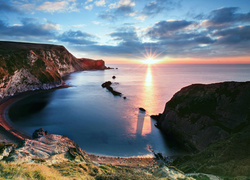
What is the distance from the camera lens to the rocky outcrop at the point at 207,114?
25156mm

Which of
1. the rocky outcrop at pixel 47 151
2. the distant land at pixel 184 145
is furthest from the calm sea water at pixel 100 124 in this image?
the rocky outcrop at pixel 47 151

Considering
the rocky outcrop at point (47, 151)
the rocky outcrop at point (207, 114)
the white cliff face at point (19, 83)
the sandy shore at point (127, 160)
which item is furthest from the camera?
the white cliff face at point (19, 83)

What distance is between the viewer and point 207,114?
29062 millimetres

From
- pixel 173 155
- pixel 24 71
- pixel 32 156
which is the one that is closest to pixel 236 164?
pixel 173 155

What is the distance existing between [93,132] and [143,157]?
14984 millimetres

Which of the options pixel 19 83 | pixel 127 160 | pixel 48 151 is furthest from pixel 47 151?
pixel 19 83

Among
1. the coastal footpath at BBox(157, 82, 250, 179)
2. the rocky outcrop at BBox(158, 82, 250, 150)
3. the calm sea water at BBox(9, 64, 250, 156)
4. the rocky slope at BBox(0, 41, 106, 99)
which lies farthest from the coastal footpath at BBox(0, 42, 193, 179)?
the rocky outcrop at BBox(158, 82, 250, 150)

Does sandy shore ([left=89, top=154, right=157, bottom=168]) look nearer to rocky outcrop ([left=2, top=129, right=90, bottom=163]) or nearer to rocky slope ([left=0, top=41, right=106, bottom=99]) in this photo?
rocky outcrop ([left=2, top=129, right=90, bottom=163])

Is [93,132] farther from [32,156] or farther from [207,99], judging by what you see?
[207,99]

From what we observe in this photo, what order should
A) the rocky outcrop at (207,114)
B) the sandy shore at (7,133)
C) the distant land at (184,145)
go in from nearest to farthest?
the distant land at (184,145), the rocky outcrop at (207,114), the sandy shore at (7,133)

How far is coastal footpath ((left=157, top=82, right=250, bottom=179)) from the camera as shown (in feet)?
52.5

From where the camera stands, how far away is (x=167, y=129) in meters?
35.2

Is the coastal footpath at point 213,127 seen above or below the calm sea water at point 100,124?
above

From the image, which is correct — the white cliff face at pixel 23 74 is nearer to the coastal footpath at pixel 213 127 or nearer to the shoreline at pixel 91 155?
the shoreline at pixel 91 155
